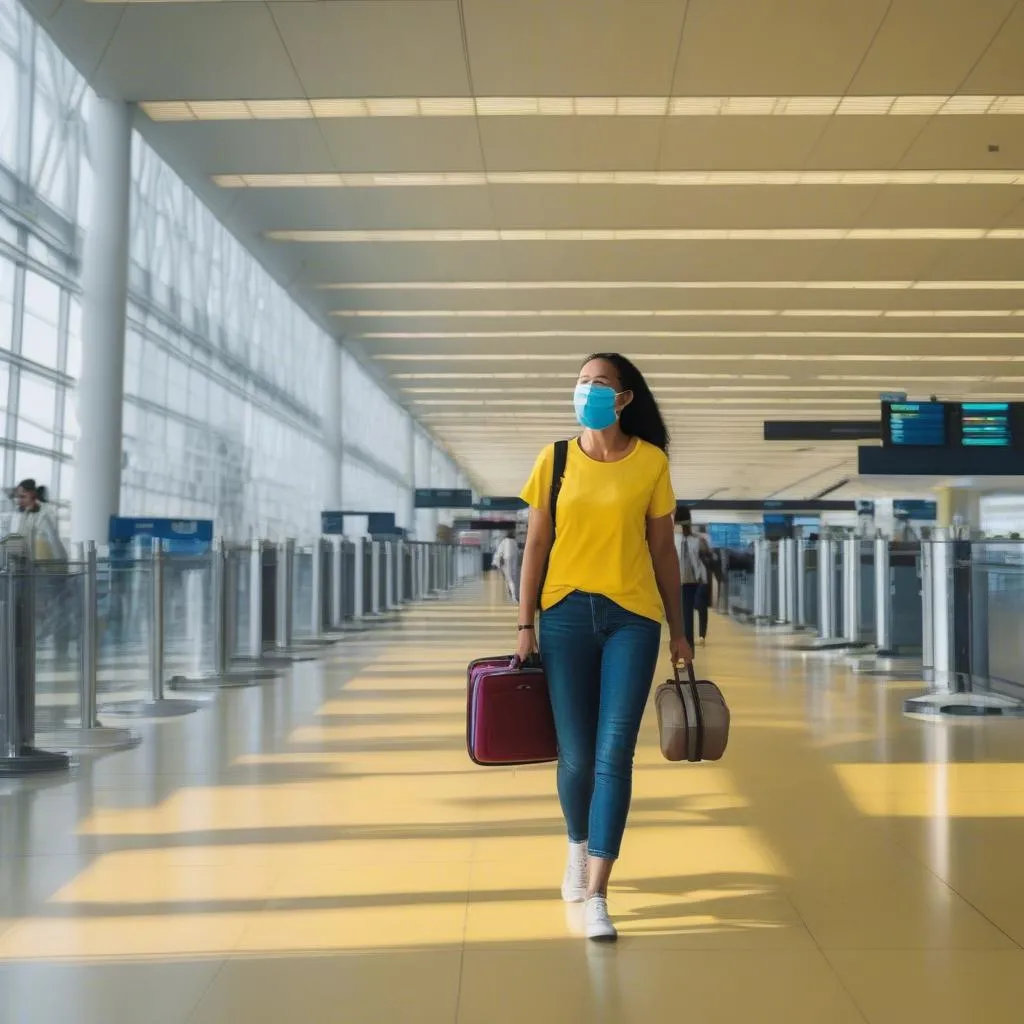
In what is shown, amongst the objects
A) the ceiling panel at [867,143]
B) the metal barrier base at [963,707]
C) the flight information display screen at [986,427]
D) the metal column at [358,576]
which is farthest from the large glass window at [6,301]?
the metal column at [358,576]

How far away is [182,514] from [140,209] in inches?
169

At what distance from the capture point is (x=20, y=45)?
1255 centimetres

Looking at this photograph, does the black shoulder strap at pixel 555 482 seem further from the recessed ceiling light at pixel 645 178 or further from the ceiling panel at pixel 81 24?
the recessed ceiling light at pixel 645 178

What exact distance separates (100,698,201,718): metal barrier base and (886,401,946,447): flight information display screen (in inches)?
377

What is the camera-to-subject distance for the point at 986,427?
16297mm

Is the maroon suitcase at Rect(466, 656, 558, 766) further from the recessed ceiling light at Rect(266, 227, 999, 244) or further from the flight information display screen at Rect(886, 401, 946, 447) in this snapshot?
the recessed ceiling light at Rect(266, 227, 999, 244)

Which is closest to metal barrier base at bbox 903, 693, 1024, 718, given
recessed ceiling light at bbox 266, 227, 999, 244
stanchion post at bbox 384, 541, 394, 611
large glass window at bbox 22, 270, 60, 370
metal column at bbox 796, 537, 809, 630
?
large glass window at bbox 22, 270, 60, 370

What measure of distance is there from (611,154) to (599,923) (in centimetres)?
1267

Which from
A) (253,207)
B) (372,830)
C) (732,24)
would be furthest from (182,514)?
(372,830)

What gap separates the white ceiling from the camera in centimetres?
1186

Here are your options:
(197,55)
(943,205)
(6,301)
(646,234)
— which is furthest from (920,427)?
(6,301)

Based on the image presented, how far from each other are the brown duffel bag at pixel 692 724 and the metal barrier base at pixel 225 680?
26.6 ft

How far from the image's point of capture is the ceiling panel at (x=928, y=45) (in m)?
11.4

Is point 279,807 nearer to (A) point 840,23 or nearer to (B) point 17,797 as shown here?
(B) point 17,797
